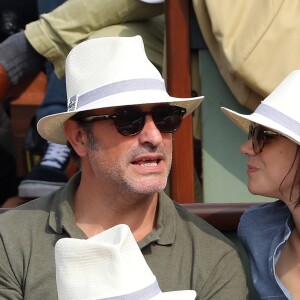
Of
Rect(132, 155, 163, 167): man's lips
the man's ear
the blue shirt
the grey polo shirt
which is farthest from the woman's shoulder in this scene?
the man's ear

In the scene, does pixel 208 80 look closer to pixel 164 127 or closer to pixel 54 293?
pixel 164 127

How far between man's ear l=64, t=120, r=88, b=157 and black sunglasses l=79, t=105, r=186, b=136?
9 centimetres

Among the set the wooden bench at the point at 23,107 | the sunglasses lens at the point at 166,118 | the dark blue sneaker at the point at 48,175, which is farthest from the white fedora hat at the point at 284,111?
the wooden bench at the point at 23,107

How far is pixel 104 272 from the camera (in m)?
2.21

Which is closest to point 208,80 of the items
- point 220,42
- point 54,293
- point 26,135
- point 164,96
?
point 220,42

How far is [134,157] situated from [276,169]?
0.43 m

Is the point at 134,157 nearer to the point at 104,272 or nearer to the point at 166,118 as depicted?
the point at 166,118

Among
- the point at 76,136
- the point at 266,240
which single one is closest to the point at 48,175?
the point at 76,136

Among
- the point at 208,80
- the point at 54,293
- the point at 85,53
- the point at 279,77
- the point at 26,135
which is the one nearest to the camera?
the point at 54,293

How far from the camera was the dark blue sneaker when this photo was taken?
147 inches

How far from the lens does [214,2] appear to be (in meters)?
3.18

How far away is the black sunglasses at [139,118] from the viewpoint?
2.77 meters

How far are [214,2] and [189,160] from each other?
59 cm

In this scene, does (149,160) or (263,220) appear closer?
(149,160)
